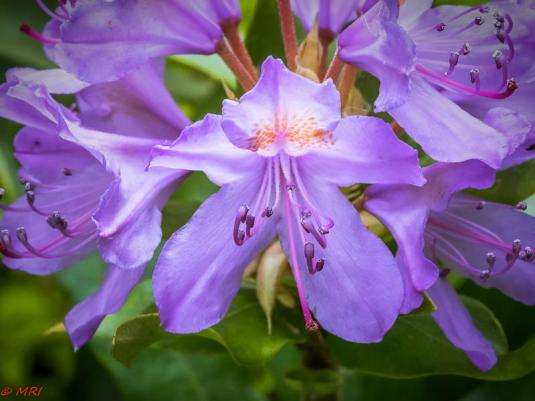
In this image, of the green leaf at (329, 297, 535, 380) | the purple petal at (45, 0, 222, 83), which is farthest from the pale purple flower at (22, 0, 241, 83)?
the green leaf at (329, 297, 535, 380)

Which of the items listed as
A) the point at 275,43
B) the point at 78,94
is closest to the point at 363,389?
the point at 275,43

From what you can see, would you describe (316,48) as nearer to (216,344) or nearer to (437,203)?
(437,203)

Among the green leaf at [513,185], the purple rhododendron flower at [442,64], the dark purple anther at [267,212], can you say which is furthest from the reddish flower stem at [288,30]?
the green leaf at [513,185]

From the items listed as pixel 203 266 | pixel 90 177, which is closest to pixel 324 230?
pixel 203 266

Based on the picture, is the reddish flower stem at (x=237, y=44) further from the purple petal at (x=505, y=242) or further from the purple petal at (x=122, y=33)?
the purple petal at (x=505, y=242)

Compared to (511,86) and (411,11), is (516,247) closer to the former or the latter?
(511,86)

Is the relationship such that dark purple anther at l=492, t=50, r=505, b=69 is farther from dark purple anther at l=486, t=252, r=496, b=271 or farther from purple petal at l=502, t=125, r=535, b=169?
dark purple anther at l=486, t=252, r=496, b=271

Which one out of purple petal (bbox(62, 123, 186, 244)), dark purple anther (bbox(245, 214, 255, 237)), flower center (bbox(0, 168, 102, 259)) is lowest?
flower center (bbox(0, 168, 102, 259))
